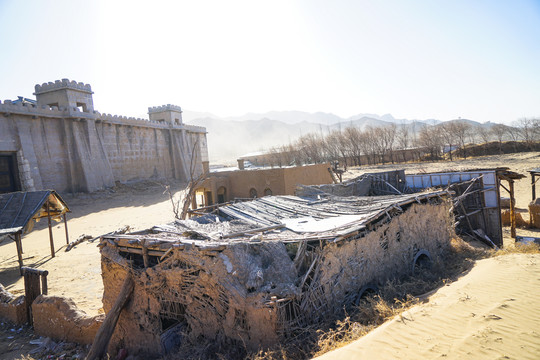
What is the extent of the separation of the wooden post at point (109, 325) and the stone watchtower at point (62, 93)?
73.2 ft

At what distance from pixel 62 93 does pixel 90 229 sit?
12.8 meters

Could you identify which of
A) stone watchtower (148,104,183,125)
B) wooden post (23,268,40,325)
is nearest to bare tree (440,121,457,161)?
stone watchtower (148,104,183,125)

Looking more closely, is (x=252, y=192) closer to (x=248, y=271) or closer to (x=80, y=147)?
(x=248, y=271)

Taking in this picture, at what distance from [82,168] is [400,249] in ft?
77.9

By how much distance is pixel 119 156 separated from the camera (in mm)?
27625

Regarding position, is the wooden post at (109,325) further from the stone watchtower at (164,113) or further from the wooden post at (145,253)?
the stone watchtower at (164,113)

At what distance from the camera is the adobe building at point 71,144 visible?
1994cm

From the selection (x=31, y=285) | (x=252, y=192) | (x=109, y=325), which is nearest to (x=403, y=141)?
(x=252, y=192)

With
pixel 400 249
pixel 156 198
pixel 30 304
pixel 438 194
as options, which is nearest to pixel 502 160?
pixel 438 194

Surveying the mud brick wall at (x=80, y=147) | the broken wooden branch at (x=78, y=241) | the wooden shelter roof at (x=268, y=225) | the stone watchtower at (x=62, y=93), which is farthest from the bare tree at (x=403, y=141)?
the broken wooden branch at (x=78, y=241)

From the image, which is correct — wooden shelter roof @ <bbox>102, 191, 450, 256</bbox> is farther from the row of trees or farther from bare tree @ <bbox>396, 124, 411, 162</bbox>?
bare tree @ <bbox>396, 124, 411, 162</bbox>

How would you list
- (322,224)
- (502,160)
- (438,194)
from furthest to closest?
(502,160) < (438,194) < (322,224)

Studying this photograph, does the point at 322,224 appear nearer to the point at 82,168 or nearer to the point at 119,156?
the point at 82,168

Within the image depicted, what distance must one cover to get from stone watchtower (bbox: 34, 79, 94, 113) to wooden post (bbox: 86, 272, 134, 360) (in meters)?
22.3
